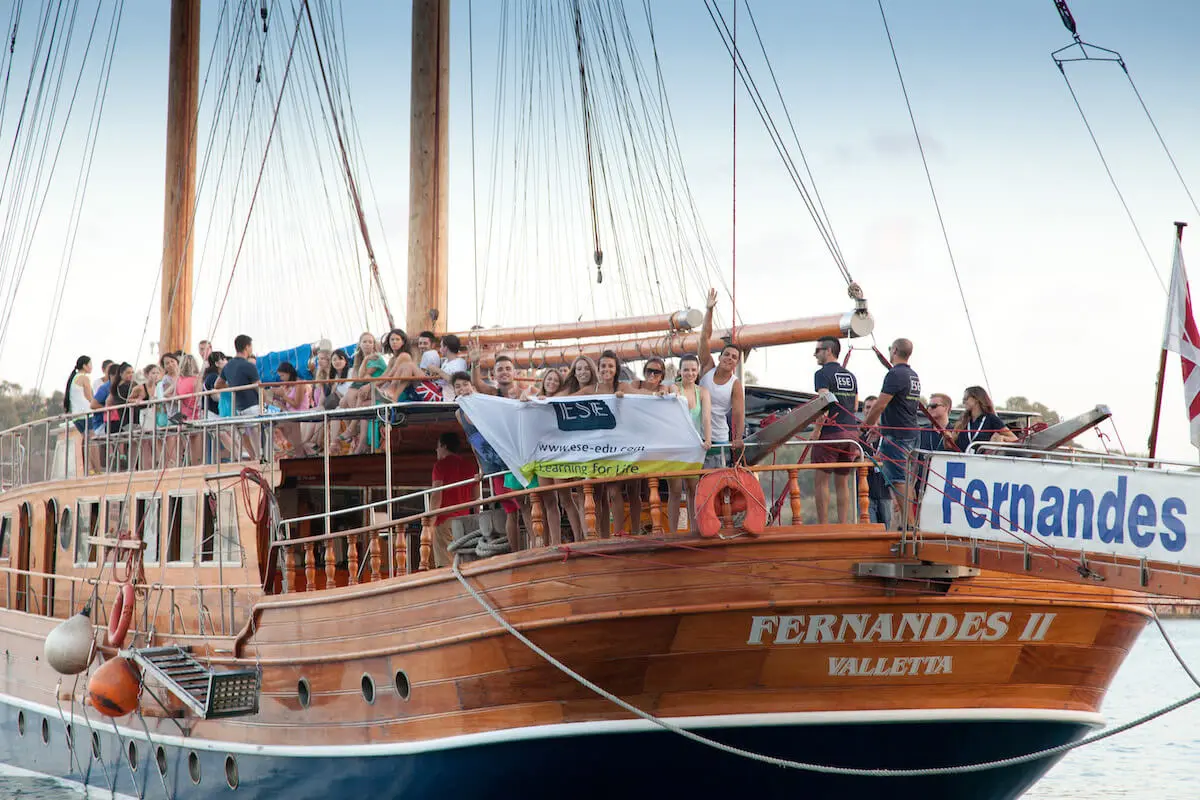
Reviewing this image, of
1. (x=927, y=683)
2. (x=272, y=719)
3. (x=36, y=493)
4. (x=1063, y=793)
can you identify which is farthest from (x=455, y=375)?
(x=1063, y=793)

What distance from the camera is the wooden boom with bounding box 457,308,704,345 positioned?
1566 cm

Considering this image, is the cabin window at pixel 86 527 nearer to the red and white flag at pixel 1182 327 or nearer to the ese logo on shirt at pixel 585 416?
the ese logo on shirt at pixel 585 416

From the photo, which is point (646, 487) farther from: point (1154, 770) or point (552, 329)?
point (1154, 770)

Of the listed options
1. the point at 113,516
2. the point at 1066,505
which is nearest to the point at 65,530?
the point at 113,516

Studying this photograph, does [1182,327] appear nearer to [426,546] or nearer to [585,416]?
[585,416]

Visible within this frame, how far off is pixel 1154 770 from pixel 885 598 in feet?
46.5

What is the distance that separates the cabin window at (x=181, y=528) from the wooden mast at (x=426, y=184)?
4176mm

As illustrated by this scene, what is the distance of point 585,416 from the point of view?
10883 mm

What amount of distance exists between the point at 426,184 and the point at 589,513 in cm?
847

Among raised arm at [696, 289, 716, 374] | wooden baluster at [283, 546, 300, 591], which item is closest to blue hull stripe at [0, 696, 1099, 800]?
wooden baluster at [283, 546, 300, 591]

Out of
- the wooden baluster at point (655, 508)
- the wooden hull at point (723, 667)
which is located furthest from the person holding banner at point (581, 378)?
the wooden hull at point (723, 667)

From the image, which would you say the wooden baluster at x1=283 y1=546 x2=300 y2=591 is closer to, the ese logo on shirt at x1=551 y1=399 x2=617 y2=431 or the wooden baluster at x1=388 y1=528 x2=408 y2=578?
the wooden baluster at x1=388 y1=528 x2=408 y2=578

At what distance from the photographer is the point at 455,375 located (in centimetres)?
1175

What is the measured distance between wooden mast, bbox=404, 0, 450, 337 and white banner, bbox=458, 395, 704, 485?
682cm
